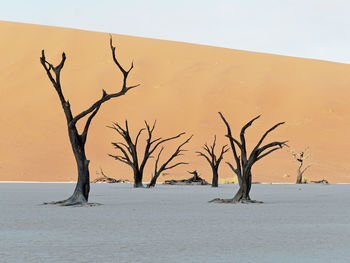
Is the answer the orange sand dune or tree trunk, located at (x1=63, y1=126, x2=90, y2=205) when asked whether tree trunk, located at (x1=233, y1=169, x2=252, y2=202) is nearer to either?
tree trunk, located at (x1=63, y1=126, x2=90, y2=205)

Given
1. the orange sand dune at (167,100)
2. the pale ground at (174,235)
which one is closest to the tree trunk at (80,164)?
the pale ground at (174,235)

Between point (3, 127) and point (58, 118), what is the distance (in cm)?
487

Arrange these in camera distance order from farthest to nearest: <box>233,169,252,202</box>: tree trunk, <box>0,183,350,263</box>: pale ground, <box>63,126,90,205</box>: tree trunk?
<box>233,169,252,202</box>: tree trunk < <box>63,126,90,205</box>: tree trunk < <box>0,183,350,263</box>: pale ground

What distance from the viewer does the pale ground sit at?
28.2 feet

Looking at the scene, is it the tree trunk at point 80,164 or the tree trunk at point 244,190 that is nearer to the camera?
the tree trunk at point 80,164

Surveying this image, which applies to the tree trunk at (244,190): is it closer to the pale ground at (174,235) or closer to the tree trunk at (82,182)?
the pale ground at (174,235)

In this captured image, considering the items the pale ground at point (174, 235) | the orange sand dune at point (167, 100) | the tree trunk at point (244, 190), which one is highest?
the orange sand dune at point (167, 100)

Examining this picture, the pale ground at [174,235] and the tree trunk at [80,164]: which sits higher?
the tree trunk at [80,164]

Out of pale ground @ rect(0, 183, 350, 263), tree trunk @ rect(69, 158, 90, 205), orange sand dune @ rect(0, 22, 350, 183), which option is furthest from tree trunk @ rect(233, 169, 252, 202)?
orange sand dune @ rect(0, 22, 350, 183)

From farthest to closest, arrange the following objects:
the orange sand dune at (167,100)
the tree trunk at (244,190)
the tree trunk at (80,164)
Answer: the orange sand dune at (167,100) < the tree trunk at (244,190) < the tree trunk at (80,164)

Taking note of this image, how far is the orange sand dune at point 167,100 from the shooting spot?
176 feet

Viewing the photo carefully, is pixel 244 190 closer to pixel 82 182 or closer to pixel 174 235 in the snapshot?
pixel 82 182

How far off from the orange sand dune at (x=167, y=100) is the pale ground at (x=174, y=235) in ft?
110

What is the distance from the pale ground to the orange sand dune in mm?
33539
